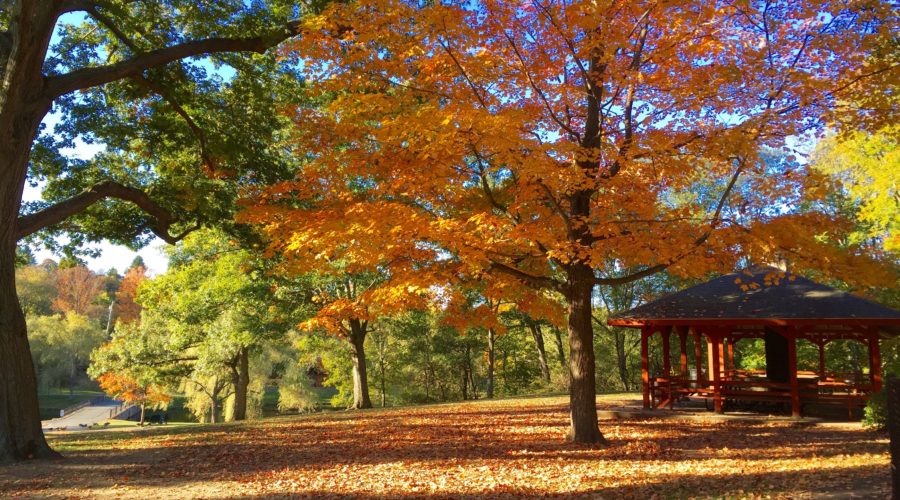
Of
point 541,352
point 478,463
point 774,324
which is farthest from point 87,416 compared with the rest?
point 774,324

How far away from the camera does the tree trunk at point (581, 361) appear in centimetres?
959

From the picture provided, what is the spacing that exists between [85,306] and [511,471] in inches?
3109

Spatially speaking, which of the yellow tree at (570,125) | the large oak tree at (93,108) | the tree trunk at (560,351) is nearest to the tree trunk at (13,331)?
the large oak tree at (93,108)

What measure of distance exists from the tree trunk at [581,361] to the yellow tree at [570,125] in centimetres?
3

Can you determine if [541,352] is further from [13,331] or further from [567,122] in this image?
[13,331]

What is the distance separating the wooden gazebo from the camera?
12.8 metres

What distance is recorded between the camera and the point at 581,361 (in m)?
9.64

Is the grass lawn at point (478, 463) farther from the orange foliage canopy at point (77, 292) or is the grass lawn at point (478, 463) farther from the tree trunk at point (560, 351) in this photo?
the orange foliage canopy at point (77, 292)

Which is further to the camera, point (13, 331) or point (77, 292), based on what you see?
point (77, 292)

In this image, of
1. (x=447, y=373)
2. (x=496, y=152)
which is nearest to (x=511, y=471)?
(x=496, y=152)

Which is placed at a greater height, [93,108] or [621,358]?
[93,108]

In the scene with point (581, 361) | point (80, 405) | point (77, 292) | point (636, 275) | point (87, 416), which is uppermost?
point (77, 292)

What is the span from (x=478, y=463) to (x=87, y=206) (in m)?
9.36

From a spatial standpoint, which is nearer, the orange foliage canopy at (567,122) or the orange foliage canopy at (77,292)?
the orange foliage canopy at (567,122)
